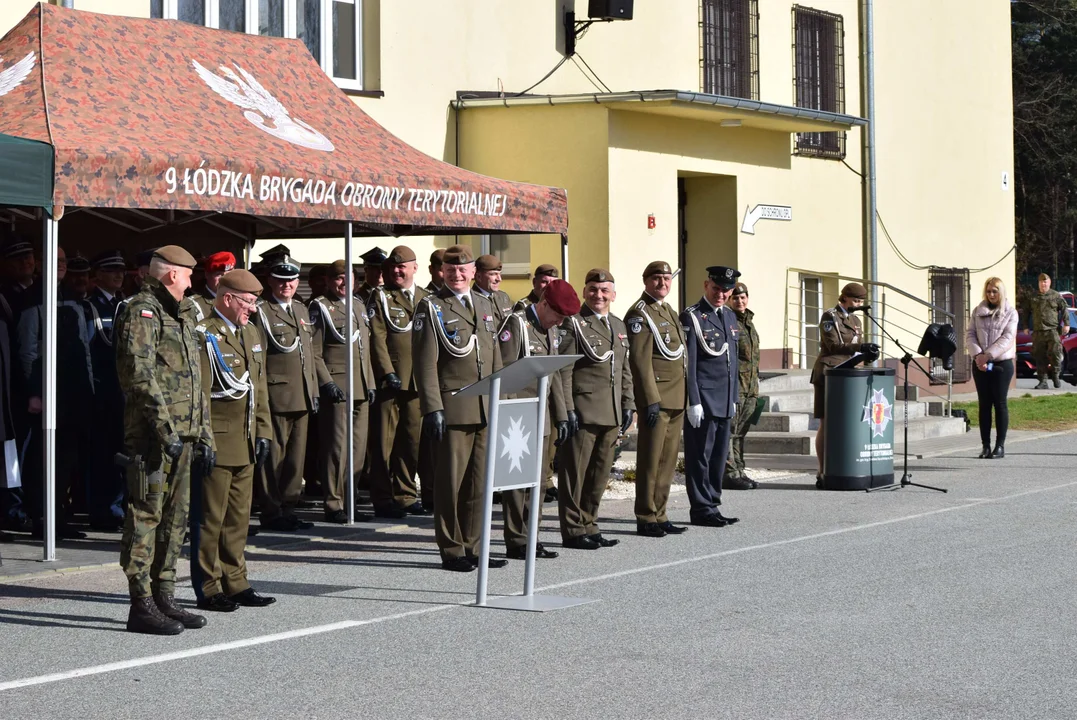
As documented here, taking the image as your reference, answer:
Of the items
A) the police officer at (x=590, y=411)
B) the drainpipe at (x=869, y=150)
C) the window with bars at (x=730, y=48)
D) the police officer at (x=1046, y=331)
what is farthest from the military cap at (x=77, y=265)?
the police officer at (x=1046, y=331)

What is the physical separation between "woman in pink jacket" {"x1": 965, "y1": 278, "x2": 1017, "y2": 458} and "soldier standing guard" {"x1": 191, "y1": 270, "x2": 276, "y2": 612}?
35.4 ft

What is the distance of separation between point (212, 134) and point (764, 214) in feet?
41.4

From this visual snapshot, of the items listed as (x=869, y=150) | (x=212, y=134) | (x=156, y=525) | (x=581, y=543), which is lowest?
(x=581, y=543)

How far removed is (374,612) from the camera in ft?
28.6

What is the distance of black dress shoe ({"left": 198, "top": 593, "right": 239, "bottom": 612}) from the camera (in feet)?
28.6

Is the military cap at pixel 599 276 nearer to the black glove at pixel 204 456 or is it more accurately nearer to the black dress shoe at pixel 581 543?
the black dress shoe at pixel 581 543

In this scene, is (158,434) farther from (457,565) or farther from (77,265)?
(77,265)

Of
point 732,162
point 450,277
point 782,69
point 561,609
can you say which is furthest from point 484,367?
point 782,69

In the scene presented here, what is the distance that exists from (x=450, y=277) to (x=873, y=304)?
16366mm

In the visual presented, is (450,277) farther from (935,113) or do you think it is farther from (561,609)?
(935,113)

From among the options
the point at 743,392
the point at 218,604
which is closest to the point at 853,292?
the point at 743,392

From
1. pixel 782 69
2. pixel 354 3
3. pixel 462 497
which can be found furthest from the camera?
pixel 782 69

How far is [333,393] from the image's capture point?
12.6m

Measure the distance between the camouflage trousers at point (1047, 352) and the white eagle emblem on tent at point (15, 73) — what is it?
2292 cm
